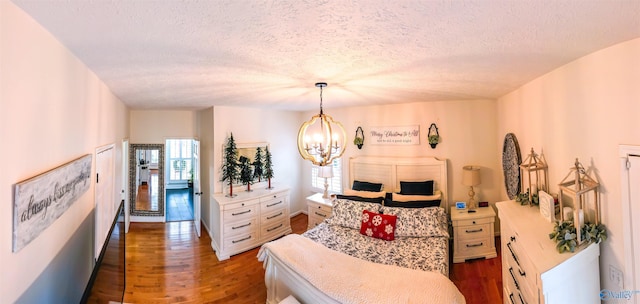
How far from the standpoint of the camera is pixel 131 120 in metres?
5.04

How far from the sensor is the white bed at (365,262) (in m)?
1.90

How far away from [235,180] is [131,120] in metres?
2.77

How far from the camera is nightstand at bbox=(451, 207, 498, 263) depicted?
134 inches

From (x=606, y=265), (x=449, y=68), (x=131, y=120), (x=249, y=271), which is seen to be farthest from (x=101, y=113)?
(x=606, y=265)

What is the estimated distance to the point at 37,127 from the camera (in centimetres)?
127

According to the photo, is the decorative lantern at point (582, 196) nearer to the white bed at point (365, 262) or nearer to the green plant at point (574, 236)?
the green plant at point (574, 236)

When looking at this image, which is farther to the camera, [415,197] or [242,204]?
[242,204]

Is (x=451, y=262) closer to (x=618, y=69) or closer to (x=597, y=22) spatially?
(x=618, y=69)

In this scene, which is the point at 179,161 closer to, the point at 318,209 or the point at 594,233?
the point at 318,209

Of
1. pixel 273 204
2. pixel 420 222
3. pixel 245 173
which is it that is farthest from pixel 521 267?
pixel 245 173

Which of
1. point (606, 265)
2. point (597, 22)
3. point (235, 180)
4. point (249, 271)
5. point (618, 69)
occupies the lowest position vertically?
point (249, 271)

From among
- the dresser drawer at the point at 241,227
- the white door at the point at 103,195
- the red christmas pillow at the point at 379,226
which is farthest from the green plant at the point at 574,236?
the white door at the point at 103,195

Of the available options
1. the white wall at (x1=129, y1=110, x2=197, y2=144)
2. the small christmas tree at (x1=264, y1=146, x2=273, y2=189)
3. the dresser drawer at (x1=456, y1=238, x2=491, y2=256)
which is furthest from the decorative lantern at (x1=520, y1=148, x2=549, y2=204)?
the white wall at (x1=129, y1=110, x2=197, y2=144)

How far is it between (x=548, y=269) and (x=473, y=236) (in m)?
2.29
